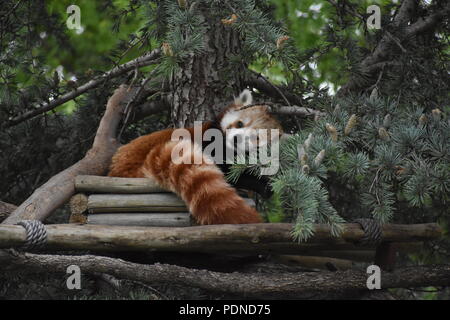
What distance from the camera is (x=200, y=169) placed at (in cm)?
284

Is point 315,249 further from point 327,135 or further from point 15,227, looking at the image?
point 15,227

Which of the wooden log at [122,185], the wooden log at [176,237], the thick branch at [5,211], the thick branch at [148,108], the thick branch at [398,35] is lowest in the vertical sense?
the wooden log at [176,237]

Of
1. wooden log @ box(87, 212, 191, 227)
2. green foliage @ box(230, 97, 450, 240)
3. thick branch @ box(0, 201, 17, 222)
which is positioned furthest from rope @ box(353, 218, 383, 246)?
thick branch @ box(0, 201, 17, 222)

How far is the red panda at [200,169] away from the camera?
8.90ft

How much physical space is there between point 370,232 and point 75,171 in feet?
5.32

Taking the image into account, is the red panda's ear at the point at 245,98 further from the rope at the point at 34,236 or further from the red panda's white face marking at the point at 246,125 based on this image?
the rope at the point at 34,236

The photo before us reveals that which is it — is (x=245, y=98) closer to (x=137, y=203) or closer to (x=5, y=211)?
(x=137, y=203)

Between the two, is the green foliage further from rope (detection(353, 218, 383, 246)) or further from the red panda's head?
the red panda's head

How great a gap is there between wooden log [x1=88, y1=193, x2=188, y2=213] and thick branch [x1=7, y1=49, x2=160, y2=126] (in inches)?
40.5

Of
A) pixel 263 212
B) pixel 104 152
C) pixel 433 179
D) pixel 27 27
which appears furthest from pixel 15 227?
pixel 263 212

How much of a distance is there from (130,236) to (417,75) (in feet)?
6.34

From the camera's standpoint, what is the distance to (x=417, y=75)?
3.43m

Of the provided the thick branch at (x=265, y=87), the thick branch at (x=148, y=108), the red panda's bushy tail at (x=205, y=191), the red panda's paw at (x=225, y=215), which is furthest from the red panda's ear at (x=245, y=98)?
the thick branch at (x=148, y=108)

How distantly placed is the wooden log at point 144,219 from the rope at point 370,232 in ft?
2.72
